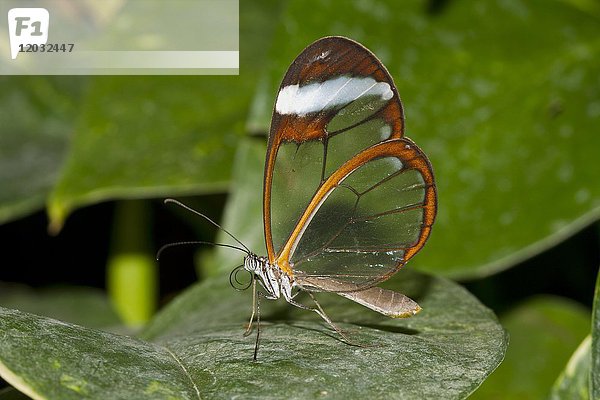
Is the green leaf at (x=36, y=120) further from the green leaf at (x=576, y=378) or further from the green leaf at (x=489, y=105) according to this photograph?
the green leaf at (x=576, y=378)

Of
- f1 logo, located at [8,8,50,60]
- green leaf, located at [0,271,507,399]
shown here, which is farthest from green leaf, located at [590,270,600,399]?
f1 logo, located at [8,8,50,60]

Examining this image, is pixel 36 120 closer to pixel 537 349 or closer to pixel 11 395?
pixel 11 395

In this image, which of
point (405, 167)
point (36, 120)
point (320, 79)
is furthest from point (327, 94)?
point (36, 120)

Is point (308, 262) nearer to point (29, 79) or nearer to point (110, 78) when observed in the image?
point (110, 78)

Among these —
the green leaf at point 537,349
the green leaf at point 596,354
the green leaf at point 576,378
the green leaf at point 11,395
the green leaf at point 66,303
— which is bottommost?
the green leaf at point 66,303

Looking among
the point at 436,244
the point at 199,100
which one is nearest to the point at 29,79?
the point at 199,100

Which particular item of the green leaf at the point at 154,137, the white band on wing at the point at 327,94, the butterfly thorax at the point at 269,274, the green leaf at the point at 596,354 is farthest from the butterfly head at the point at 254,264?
the green leaf at the point at 596,354
